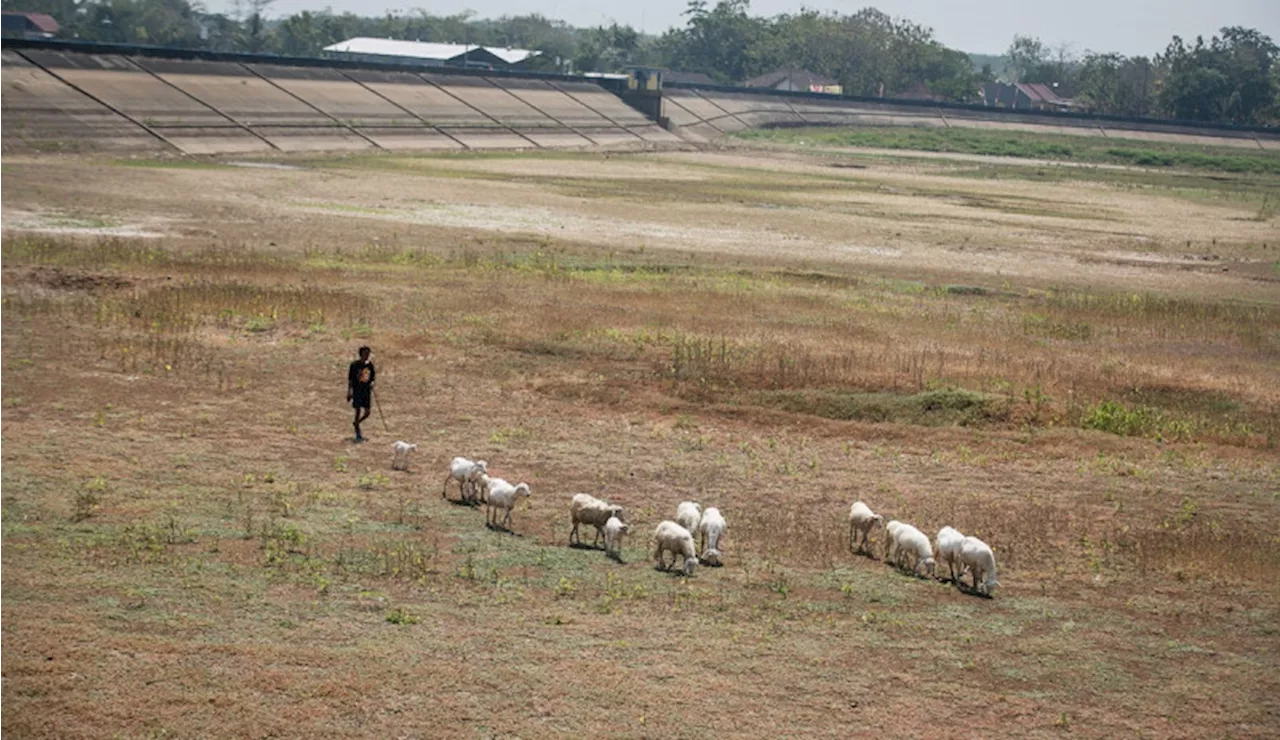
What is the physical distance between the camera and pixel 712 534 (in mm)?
18531

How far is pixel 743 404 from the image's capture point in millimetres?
28281

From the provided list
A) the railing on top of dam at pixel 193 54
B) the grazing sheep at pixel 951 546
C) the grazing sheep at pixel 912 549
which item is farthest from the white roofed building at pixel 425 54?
the grazing sheep at pixel 951 546

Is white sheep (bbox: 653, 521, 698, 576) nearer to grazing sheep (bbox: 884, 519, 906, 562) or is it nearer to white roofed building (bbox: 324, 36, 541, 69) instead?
grazing sheep (bbox: 884, 519, 906, 562)

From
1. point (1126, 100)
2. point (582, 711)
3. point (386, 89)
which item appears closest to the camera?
point (582, 711)

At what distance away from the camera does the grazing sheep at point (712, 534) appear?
18.4m

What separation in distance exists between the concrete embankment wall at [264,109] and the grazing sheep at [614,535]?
52.5 m

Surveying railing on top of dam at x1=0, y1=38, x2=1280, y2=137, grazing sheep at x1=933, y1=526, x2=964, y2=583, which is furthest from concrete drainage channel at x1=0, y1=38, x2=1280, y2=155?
grazing sheep at x1=933, y1=526, x2=964, y2=583

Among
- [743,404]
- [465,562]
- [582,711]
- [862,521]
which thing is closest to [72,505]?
[465,562]

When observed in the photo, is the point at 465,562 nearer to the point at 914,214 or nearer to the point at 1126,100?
the point at 914,214

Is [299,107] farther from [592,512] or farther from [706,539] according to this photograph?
[706,539]

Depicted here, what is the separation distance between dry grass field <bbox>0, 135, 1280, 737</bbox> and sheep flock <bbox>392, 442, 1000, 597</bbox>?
29 cm

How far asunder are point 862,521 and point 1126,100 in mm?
188899

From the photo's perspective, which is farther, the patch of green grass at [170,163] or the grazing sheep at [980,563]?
the patch of green grass at [170,163]

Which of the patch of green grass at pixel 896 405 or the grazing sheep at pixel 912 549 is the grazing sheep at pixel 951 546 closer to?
the grazing sheep at pixel 912 549
